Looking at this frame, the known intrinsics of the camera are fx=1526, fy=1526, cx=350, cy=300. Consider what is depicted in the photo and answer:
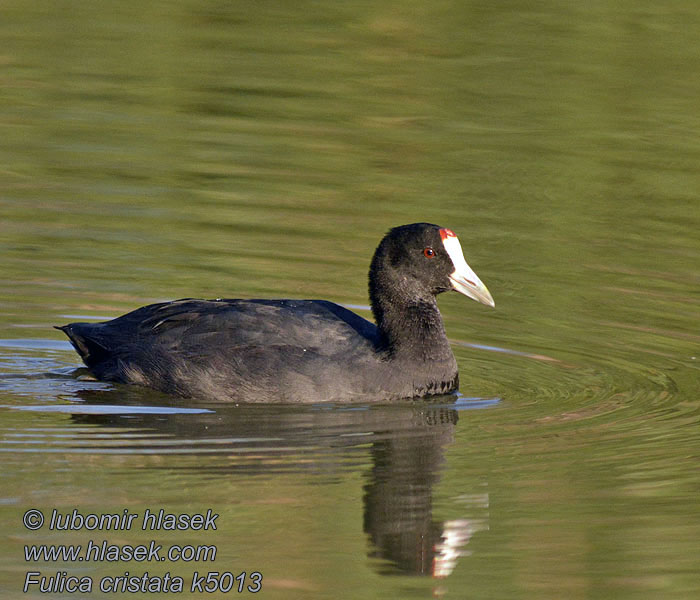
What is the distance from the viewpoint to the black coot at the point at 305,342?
27.2 feet

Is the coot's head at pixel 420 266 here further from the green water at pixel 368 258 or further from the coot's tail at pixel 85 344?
the coot's tail at pixel 85 344

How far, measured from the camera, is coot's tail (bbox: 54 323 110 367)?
8.77 metres

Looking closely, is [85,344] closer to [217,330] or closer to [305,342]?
[217,330]

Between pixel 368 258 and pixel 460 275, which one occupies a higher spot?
pixel 460 275

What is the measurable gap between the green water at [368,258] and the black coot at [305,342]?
19 centimetres

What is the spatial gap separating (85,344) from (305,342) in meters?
1.37

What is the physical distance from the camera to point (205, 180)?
12297 mm

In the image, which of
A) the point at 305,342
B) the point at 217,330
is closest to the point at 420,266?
the point at 305,342

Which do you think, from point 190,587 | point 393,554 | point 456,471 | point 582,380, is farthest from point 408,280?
point 190,587

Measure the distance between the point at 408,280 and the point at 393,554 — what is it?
8.99ft

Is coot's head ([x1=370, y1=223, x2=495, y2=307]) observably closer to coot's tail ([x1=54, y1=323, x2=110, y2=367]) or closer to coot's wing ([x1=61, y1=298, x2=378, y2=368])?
coot's wing ([x1=61, y1=298, x2=378, y2=368])

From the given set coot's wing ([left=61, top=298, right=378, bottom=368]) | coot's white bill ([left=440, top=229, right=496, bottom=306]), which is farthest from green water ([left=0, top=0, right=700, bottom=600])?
coot's white bill ([left=440, top=229, right=496, bottom=306])

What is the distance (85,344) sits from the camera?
28.9ft

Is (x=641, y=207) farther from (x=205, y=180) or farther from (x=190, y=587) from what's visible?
(x=190, y=587)
